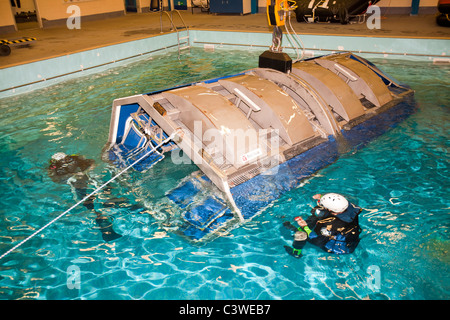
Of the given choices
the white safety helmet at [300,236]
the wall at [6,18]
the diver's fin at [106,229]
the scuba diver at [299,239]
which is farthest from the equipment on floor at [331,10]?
the diver's fin at [106,229]

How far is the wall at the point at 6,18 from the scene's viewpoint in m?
15.0

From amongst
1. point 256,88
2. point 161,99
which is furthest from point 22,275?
point 256,88

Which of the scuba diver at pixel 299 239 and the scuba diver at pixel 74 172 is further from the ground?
the scuba diver at pixel 74 172

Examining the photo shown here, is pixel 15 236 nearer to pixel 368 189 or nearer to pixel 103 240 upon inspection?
pixel 103 240

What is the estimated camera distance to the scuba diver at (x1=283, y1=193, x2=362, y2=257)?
3.36 metres

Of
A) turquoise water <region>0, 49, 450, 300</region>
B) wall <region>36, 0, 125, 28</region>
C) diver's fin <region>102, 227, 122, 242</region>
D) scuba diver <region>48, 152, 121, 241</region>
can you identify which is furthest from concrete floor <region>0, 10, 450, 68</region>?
diver's fin <region>102, 227, 122, 242</region>

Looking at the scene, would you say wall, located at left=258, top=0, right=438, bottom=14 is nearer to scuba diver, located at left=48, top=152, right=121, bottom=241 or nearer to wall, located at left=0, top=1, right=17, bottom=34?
scuba diver, located at left=48, top=152, right=121, bottom=241

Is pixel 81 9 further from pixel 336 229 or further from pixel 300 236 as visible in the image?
pixel 336 229

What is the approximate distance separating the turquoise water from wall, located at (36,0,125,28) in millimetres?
14422

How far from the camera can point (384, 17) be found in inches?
635

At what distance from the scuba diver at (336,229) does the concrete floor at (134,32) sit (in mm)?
9383

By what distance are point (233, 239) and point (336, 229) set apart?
3.69 feet

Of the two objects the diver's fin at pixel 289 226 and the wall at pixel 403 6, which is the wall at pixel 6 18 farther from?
the wall at pixel 403 6

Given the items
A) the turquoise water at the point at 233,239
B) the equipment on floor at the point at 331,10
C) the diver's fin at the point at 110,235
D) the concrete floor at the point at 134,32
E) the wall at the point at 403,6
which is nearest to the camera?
the turquoise water at the point at 233,239
